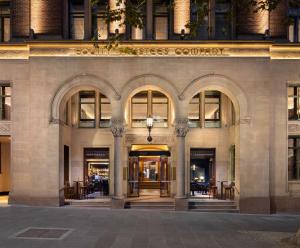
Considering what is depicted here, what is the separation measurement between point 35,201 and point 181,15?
1207 centimetres

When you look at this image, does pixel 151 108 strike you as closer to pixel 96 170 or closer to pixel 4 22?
pixel 96 170

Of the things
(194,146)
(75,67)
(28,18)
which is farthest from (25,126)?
(194,146)

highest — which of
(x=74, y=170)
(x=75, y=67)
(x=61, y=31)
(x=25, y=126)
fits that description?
(x=61, y=31)

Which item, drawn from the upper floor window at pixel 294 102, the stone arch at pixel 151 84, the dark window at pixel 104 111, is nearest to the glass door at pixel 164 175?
the dark window at pixel 104 111

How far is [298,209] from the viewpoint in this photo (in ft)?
78.6

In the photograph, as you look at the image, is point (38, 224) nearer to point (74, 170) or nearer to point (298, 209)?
point (74, 170)

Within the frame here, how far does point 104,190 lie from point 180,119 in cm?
731

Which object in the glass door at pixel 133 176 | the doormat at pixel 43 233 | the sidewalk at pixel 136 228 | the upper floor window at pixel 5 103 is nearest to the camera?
the sidewalk at pixel 136 228

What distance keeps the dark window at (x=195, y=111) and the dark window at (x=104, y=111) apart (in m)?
4.81

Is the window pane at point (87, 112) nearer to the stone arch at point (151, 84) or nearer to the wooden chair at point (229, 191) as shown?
the stone arch at point (151, 84)

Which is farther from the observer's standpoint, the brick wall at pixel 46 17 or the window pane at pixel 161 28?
the window pane at pixel 161 28

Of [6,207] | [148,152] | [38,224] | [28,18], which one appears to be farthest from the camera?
[148,152]

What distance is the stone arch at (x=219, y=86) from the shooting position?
23.8 m

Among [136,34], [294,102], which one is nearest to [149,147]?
[136,34]
